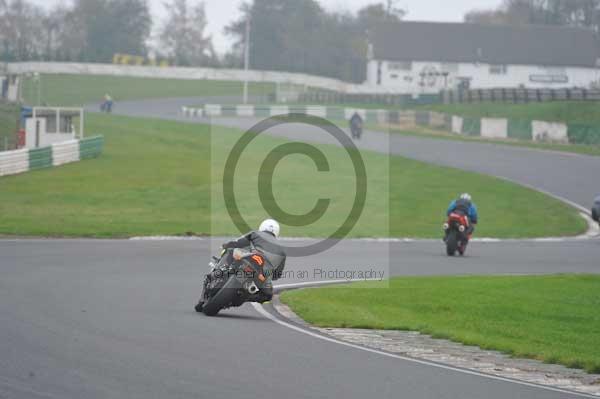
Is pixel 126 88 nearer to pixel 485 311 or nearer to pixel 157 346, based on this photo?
pixel 485 311

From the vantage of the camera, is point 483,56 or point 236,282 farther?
point 483,56

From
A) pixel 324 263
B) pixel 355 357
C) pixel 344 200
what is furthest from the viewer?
pixel 344 200

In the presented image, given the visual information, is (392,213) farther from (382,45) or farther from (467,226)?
(382,45)

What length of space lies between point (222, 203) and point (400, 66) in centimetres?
7179

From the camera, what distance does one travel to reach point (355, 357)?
9.30 meters

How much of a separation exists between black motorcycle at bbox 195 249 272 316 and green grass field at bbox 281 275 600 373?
0.89 meters

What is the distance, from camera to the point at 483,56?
9956 cm

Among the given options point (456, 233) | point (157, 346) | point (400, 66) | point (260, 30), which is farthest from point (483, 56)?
point (157, 346)

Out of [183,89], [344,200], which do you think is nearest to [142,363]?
[344,200]

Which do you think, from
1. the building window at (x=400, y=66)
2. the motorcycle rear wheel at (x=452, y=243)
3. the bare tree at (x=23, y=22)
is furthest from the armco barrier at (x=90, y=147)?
the bare tree at (x=23, y=22)

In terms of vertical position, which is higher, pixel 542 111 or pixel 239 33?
pixel 239 33

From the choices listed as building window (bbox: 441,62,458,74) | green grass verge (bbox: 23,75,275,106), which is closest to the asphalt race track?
green grass verge (bbox: 23,75,275,106)

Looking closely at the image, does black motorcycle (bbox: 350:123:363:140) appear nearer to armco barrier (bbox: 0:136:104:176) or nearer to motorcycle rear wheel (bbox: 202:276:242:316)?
armco barrier (bbox: 0:136:104:176)

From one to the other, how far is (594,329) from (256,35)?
114 metres
